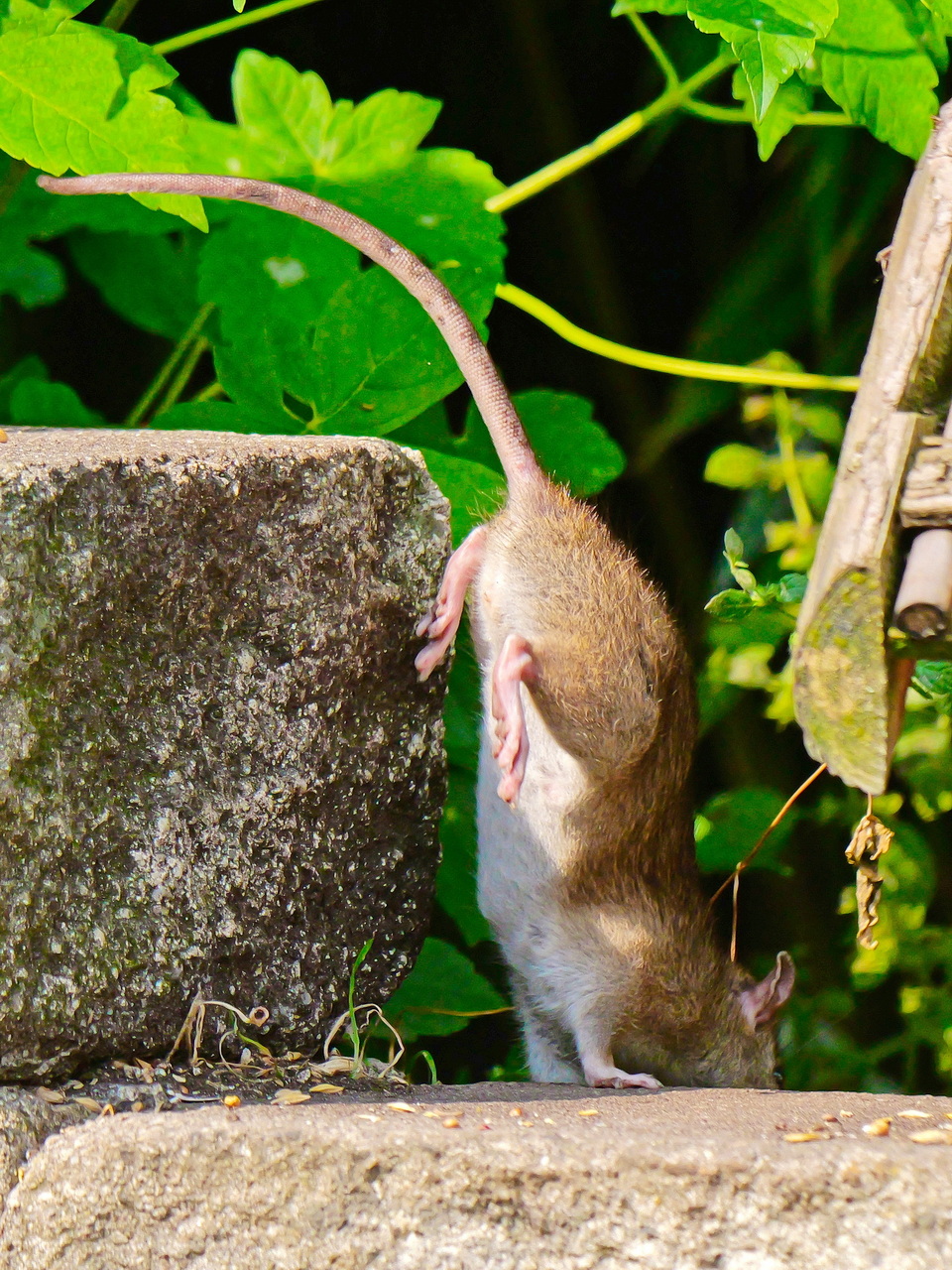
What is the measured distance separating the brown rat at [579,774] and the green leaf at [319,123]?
0.37 metres

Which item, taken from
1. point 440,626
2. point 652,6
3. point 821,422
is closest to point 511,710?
point 440,626

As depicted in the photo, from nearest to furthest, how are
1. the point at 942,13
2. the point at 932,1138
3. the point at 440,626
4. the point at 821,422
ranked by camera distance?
1. the point at 932,1138
2. the point at 440,626
3. the point at 942,13
4. the point at 821,422

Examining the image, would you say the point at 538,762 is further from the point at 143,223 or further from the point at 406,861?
the point at 143,223

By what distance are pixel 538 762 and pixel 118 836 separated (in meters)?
0.86

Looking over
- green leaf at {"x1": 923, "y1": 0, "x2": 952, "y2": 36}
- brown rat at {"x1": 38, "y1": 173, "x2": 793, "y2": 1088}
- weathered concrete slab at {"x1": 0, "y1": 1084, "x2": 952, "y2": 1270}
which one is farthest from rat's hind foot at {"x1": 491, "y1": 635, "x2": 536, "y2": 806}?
green leaf at {"x1": 923, "y1": 0, "x2": 952, "y2": 36}

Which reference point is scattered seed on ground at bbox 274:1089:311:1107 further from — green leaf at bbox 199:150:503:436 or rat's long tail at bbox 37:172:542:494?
green leaf at bbox 199:150:503:436

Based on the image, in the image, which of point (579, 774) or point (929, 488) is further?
point (579, 774)

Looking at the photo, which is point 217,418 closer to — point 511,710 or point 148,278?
point 148,278

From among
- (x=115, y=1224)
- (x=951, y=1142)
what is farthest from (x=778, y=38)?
(x=115, y=1224)

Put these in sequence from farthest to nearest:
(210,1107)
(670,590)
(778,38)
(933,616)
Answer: (670,590) → (778,38) → (210,1107) → (933,616)

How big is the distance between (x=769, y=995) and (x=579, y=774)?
70cm

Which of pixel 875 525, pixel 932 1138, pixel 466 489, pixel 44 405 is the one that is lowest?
pixel 932 1138

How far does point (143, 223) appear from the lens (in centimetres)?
279

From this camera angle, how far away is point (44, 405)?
272 cm
